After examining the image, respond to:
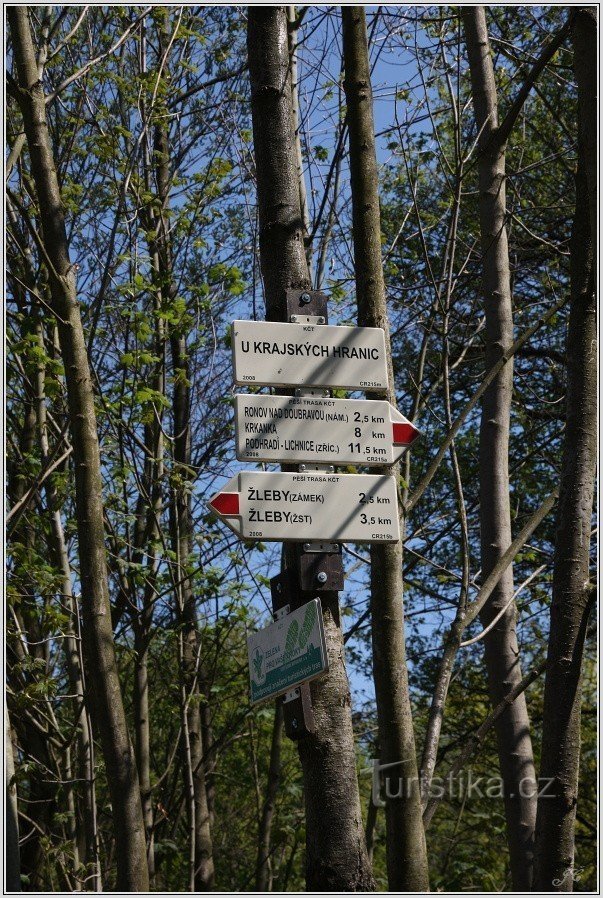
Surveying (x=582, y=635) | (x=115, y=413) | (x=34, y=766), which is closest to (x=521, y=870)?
(x=582, y=635)

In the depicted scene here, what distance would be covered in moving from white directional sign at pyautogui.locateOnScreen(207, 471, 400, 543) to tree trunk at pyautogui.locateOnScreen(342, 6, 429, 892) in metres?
0.42

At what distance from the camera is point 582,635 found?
3.96 meters

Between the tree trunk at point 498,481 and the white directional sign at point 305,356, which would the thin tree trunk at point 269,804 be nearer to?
the tree trunk at point 498,481

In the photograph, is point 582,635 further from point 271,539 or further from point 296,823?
point 296,823

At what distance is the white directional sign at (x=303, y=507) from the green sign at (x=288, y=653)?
0.26 metres

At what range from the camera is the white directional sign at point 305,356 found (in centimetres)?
342

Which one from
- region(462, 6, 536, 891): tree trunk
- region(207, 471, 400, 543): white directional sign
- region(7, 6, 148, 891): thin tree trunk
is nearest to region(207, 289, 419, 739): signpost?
region(207, 471, 400, 543): white directional sign

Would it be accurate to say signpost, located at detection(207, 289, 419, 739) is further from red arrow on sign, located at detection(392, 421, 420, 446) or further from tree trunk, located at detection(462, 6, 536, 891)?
tree trunk, located at detection(462, 6, 536, 891)

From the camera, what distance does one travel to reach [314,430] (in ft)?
11.1

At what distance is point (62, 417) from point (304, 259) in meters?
6.61

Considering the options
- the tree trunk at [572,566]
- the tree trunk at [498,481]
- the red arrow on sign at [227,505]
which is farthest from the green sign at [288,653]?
the tree trunk at [498,481]

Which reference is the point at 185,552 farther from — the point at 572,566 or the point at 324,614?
the point at 324,614

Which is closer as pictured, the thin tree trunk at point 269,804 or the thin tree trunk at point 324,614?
the thin tree trunk at point 324,614

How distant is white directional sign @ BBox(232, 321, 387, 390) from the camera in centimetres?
342
